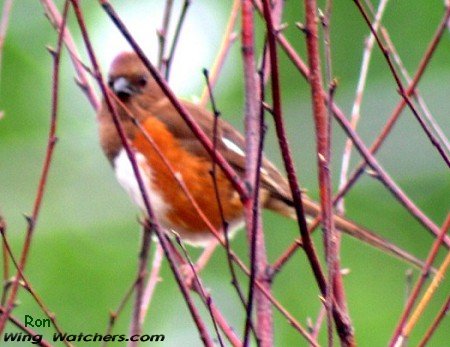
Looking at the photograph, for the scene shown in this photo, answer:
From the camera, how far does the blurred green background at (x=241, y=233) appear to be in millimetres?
6750

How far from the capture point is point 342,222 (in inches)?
135

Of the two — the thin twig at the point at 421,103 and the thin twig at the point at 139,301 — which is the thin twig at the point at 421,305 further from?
the thin twig at the point at 139,301

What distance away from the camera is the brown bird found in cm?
364

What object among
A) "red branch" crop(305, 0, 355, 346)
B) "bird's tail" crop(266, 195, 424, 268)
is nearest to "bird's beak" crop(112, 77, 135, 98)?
"bird's tail" crop(266, 195, 424, 268)

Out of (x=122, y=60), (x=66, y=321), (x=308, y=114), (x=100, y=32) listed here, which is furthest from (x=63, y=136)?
(x=122, y=60)

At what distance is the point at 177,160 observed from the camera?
12.2 ft

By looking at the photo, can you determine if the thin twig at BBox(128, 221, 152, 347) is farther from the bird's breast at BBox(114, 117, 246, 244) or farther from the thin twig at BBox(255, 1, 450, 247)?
the bird's breast at BBox(114, 117, 246, 244)

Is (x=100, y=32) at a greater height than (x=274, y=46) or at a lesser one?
greater

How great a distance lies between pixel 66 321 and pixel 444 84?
11.3ft

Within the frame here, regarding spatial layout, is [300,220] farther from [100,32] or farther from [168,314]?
[100,32]

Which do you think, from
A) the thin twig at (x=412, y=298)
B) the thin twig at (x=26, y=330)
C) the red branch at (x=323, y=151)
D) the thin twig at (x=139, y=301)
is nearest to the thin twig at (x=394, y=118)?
the thin twig at (x=412, y=298)

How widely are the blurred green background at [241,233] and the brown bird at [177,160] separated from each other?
8.37 ft

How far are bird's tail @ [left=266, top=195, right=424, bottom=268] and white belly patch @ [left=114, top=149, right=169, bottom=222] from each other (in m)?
0.39

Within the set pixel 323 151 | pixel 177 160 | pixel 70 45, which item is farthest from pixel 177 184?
pixel 323 151
